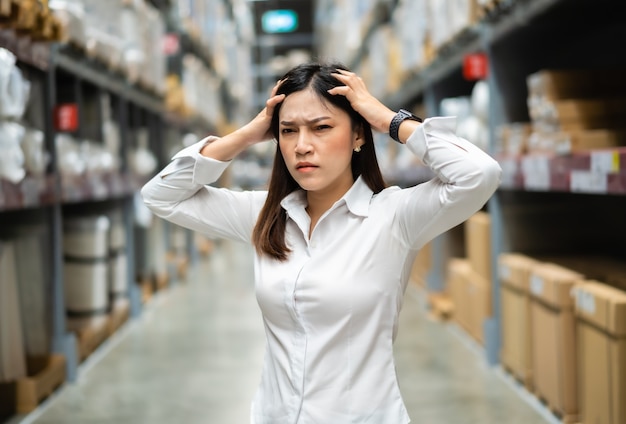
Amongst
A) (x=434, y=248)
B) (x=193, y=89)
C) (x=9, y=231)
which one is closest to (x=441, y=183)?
(x=9, y=231)

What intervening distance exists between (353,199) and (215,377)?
269cm

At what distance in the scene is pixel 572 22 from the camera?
151 inches

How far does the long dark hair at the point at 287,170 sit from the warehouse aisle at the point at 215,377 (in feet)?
5.91

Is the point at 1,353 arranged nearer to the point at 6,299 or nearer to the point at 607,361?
the point at 6,299

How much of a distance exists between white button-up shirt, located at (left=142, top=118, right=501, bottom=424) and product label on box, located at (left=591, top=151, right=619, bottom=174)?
3.82ft

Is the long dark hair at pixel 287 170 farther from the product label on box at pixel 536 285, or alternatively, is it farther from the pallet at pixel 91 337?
the pallet at pixel 91 337

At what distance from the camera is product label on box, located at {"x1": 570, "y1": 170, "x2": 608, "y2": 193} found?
8.60 feet

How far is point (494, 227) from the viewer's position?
4.09m

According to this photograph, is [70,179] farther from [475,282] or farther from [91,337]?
[475,282]

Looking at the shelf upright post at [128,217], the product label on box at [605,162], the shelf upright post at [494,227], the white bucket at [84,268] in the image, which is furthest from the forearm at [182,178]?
the shelf upright post at [128,217]

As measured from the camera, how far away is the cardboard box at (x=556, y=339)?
120 inches

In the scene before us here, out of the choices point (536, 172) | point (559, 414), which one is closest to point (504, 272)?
point (536, 172)

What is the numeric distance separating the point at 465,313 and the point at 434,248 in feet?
4.47

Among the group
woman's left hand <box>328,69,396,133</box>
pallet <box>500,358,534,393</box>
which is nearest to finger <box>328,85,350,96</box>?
woman's left hand <box>328,69,396,133</box>
